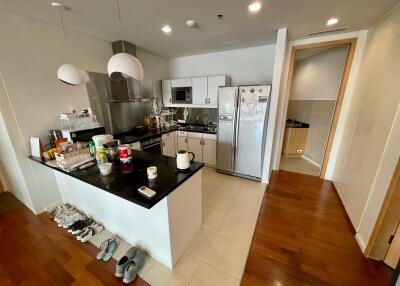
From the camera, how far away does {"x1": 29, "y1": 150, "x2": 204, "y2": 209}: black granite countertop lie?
120cm

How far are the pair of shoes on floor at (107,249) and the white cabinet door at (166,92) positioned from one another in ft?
10.1

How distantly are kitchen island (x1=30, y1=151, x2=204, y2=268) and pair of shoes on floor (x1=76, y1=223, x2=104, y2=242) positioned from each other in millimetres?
66

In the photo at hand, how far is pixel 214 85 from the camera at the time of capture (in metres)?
3.37

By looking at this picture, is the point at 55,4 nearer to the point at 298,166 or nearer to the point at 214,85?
the point at 214,85

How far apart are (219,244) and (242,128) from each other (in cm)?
190

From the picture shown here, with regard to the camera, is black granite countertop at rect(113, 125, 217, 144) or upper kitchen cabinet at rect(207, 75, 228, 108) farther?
upper kitchen cabinet at rect(207, 75, 228, 108)

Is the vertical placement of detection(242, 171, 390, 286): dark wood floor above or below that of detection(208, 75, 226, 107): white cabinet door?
below

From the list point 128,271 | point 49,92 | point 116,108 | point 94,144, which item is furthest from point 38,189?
point 128,271

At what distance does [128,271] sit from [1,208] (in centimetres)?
254

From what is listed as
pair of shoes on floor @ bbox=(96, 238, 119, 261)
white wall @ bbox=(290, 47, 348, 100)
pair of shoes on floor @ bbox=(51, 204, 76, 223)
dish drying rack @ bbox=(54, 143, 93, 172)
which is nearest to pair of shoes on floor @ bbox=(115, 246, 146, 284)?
pair of shoes on floor @ bbox=(96, 238, 119, 261)

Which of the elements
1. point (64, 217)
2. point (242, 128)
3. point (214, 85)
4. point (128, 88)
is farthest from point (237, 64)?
point (64, 217)

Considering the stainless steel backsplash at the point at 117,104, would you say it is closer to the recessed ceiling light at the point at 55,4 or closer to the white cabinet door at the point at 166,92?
the white cabinet door at the point at 166,92

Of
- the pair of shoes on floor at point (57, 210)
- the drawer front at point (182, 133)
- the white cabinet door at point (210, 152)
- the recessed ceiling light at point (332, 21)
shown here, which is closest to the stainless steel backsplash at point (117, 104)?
the drawer front at point (182, 133)

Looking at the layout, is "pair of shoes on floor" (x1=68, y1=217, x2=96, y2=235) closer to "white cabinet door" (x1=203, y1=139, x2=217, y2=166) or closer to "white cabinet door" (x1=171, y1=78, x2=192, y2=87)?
"white cabinet door" (x1=203, y1=139, x2=217, y2=166)
